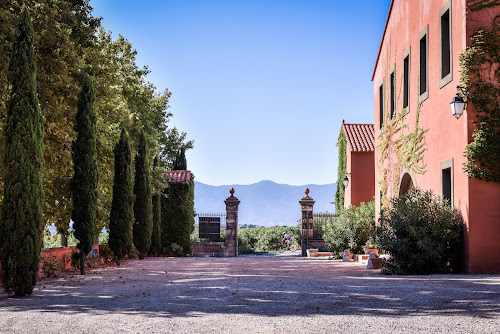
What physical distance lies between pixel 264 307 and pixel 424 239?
21.3 ft

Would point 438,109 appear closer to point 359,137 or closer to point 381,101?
point 381,101

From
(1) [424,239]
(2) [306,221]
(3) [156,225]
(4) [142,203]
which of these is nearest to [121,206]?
(4) [142,203]

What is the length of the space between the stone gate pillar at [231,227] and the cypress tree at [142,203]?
554 centimetres

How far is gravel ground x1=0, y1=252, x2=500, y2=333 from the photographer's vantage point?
659 centimetres

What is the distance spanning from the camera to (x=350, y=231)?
2211 centimetres

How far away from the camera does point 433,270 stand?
13.6 metres

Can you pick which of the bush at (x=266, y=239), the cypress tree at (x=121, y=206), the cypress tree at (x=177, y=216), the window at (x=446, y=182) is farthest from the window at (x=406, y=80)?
the bush at (x=266, y=239)

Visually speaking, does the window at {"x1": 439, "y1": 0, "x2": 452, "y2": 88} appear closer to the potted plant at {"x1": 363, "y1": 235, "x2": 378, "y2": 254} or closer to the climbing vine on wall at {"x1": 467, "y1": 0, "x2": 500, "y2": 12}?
the climbing vine on wall at {"x1": 467, "y1": 0, "x2": 500, "y2": 12}

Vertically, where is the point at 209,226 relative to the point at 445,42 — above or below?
below

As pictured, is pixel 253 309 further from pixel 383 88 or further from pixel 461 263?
pixel 383 88

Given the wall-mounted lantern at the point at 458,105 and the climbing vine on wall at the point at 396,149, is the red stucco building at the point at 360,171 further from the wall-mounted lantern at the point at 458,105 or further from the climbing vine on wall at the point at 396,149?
the wall-mounted lantern at the point at 458,105

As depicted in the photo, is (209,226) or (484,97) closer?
(484,97)

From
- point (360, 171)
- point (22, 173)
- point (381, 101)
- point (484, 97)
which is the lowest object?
point (22, 173)

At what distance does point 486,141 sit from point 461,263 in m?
2.95
